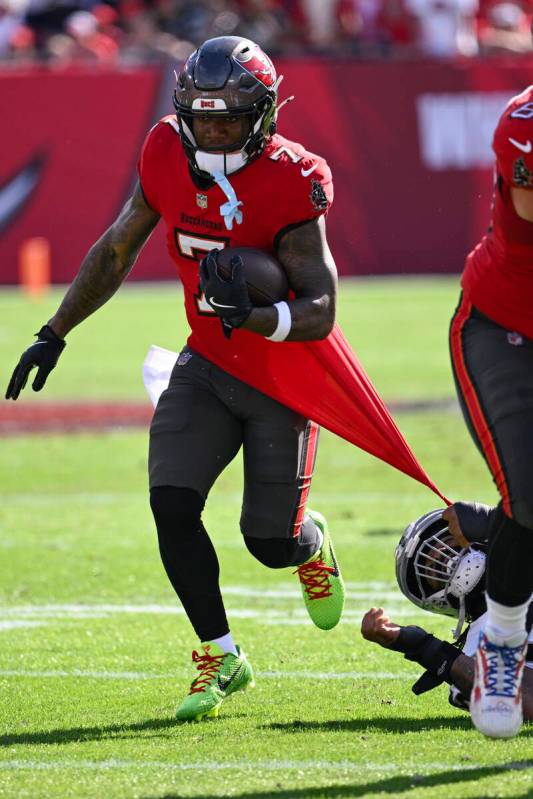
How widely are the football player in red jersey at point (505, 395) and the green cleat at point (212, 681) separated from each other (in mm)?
847

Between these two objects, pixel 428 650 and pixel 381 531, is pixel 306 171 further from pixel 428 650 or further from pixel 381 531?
pixel 381 531

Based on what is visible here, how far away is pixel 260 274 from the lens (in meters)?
4.26

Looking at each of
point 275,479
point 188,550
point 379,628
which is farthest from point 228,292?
point 379,628

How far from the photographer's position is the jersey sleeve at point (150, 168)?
455 cm

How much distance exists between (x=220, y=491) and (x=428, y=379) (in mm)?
3914

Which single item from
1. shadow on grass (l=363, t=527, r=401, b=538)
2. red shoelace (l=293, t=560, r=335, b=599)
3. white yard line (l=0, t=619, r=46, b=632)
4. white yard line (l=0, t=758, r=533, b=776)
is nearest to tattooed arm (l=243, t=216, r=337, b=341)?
red shoelace (l=293, t=560, r=335, b=599)

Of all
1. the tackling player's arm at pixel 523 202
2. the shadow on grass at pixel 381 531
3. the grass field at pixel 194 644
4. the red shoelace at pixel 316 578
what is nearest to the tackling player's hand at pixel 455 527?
the grass field at pixel 194 644

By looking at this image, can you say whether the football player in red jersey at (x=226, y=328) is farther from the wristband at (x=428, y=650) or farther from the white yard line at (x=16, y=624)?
the white yard line at (x=16, y=624)

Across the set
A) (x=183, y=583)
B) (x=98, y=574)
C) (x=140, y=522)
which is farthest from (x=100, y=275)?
(x=140, y=522)

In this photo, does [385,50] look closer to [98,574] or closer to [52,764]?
[98,574]

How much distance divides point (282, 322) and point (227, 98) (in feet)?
2.19

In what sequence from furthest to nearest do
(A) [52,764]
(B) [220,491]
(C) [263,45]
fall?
(C) [263,45]
(B) [220,491]
(A) [52,764]

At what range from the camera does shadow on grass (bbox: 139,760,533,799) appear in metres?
3.36

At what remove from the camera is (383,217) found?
18500 mm
